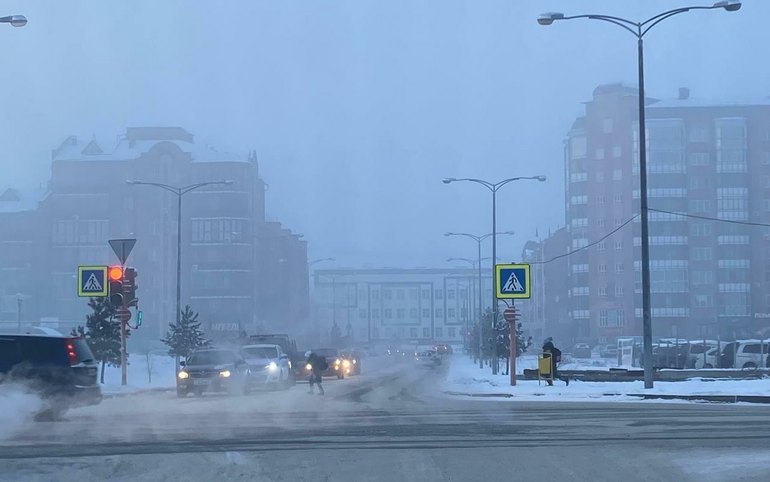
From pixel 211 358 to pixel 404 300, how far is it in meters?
118

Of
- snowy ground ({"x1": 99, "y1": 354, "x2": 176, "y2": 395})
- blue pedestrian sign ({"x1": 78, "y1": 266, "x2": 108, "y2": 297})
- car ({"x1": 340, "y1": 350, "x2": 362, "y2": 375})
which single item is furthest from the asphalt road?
car ({"x1": 340, "y1": 350, "x2": 362, "y2": 375})

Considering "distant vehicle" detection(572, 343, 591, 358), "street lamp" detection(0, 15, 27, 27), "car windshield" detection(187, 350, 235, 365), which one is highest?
"street lamp" detection(0, 15, 27, 27)

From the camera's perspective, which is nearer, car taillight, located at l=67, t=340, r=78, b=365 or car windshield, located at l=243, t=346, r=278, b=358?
car taillight, located at l=67, t=340, r=78, b=365

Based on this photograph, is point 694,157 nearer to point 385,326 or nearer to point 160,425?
point 385,326

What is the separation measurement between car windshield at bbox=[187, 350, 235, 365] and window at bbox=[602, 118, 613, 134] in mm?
83435

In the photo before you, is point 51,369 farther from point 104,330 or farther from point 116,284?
point 104,330

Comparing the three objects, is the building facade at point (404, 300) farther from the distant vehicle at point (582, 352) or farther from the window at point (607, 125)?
the distant vehicle at point (582, 352)

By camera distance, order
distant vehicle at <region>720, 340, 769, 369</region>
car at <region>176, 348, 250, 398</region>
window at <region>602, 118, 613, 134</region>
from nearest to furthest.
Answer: car at <region>176, 348, 250, 398</region>, distant vehicle at <region>720, 340, 769, 369</region>, window at <region>602, 118, 613, 134</region>

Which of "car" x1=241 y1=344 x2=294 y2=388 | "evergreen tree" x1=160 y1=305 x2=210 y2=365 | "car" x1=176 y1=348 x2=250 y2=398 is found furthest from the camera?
"evergreen tree" x1=160 y1=305 x2=210 y2=365

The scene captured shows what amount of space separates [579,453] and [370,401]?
48.9ft

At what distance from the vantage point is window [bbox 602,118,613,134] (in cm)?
11212

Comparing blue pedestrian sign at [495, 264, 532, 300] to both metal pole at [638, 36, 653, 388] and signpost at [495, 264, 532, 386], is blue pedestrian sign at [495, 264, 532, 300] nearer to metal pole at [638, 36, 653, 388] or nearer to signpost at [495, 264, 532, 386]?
signpost at [495, 264, 532, 386]

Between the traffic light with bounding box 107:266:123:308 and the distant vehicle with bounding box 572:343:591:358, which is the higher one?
the traffic light with bounding box 107:266:123:308

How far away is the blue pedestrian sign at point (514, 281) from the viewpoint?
34.6 m
